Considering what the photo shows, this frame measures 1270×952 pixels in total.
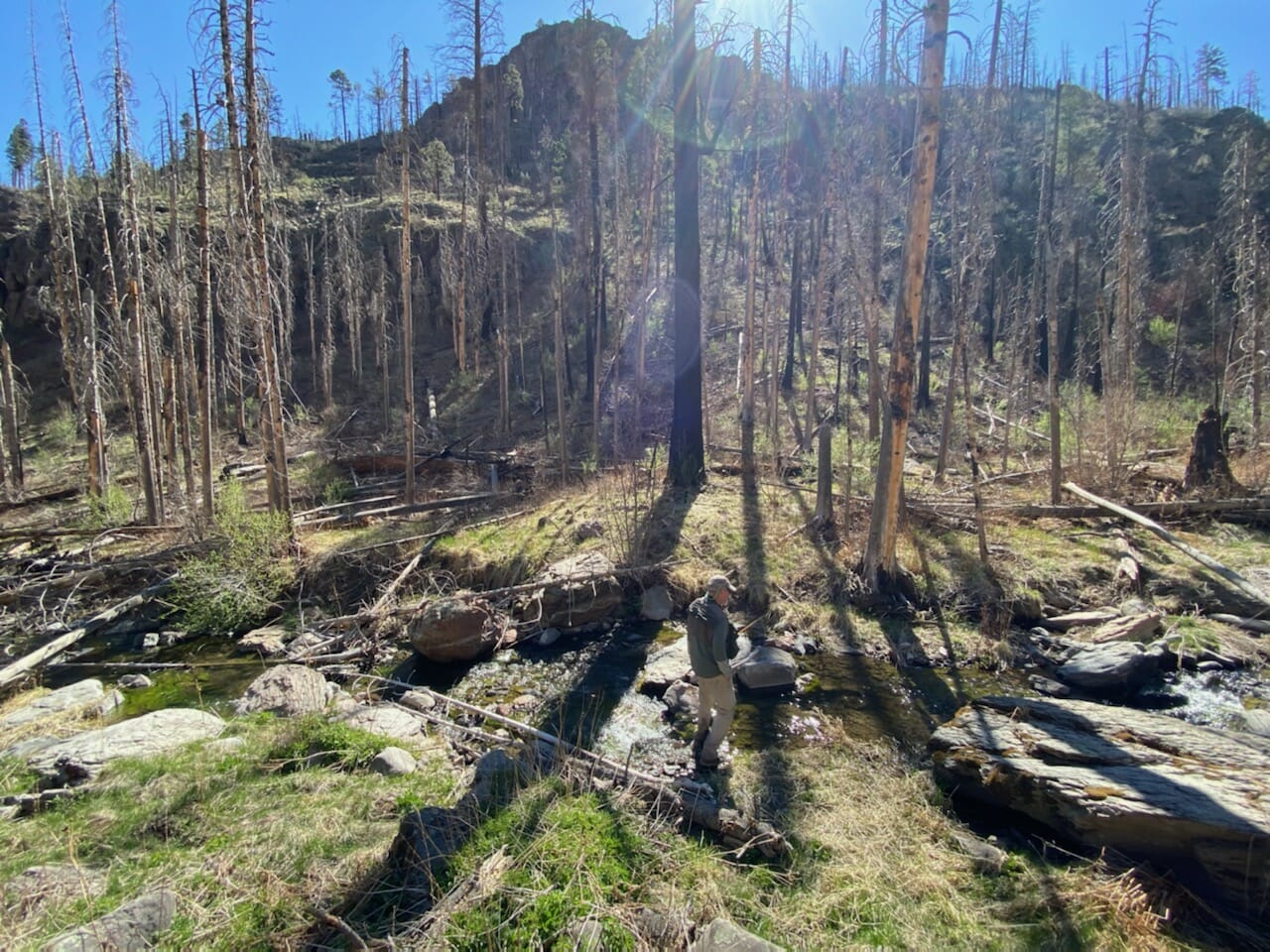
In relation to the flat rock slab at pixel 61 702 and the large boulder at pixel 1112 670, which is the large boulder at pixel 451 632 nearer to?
the flat rock slab at pixel 61 702

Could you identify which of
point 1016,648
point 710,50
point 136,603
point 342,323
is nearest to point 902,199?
point 710,50

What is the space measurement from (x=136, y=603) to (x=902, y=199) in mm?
29562

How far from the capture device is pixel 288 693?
734 centimetres

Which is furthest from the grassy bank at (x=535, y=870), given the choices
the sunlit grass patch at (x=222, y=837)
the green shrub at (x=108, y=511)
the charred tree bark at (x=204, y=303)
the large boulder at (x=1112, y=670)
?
the green shrub at (x=108, y=511)

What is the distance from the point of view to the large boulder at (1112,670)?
25.2 ft

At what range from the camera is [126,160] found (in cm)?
1369

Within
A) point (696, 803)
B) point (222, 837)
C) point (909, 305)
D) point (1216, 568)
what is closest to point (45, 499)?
point (222, 837)

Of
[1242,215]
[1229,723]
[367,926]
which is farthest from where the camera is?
[1242,215]

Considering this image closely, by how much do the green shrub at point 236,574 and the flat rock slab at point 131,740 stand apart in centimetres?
425

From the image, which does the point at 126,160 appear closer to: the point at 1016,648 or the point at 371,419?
the point at 371,419

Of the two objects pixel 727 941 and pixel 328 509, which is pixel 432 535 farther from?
pixel 727 941

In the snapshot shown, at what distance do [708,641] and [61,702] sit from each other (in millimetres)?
7998

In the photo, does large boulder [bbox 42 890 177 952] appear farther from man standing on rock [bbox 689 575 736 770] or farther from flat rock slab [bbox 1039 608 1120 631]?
flat rock slab [bbox 1039 608 1120 631]

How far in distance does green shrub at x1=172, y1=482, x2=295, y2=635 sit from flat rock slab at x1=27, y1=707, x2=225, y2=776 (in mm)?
4254
